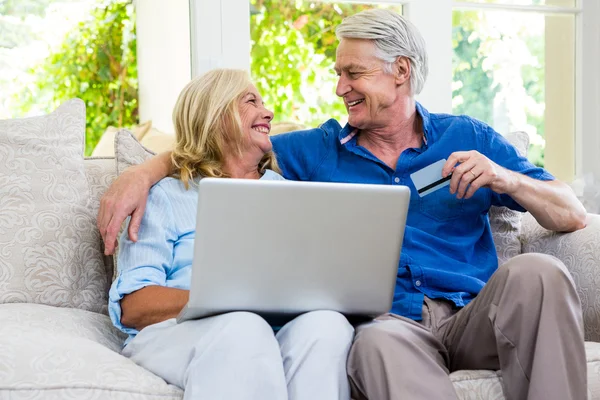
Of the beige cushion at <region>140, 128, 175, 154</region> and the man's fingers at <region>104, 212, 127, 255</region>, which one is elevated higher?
the beige cushion at <region>140, 128, 175, 154</region>

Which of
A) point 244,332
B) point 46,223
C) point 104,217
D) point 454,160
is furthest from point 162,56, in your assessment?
point 244,332

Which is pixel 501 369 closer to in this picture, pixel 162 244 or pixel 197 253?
pixel 197 253

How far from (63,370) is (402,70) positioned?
46.6 inches

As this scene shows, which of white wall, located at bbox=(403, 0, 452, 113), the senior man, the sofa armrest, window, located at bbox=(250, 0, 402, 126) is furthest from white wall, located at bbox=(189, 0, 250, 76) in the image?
the sofa armrest

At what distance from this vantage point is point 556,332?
1.41m

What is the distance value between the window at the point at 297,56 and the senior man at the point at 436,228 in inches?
32.7

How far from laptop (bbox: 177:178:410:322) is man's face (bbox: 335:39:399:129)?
28.3 inches

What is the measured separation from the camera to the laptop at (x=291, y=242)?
1.31 meters

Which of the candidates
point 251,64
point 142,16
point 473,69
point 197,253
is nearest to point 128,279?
point 197,253

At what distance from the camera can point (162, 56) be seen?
2986mm

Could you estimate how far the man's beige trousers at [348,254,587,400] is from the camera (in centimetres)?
138

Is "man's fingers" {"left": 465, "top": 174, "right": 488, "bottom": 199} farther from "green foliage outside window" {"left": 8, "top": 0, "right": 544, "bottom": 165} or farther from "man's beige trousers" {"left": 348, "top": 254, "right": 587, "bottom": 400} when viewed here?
"green foliage outside window" {"left": 8, "top": 0, "right": 544, "bottom": 165}

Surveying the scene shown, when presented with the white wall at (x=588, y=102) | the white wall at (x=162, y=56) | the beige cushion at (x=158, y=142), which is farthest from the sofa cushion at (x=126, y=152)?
the white wall at (x=588, y=102)

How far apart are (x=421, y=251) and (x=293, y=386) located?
2.12ft
